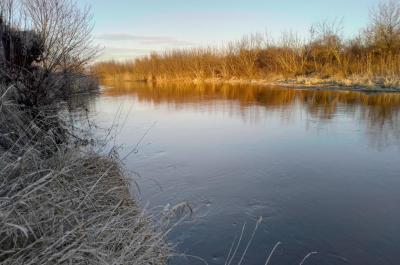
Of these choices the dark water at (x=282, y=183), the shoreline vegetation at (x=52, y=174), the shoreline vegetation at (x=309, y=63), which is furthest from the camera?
the shoreline vegetation at (x=309, y=63)

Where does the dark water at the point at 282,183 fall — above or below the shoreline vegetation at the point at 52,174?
below

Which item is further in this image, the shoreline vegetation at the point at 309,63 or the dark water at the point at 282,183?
the shoreline vegetation at the point at 309,63

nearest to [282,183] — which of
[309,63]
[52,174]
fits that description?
[52,174]

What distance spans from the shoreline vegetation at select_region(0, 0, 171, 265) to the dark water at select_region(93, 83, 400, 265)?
903 mm

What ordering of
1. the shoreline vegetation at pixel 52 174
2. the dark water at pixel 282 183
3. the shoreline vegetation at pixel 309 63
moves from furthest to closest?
the shoreline vegetation at pixel 309 63 < the dark water at pixel 282 183 < the shoreline vegetation at pixel 52 174

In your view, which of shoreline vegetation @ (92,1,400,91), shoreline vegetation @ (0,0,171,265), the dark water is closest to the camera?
shoreline vegetation @ (0,0,171,265)

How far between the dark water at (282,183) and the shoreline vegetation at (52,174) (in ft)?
2.96

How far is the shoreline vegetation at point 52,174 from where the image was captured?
7.38ft

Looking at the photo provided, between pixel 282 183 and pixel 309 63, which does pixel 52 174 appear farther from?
Result: pixel 309 63

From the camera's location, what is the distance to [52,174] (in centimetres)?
324

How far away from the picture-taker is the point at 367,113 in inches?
473

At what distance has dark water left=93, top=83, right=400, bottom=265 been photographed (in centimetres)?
395

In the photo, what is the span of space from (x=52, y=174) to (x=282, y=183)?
3.70 meters

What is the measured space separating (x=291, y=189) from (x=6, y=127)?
397 centimetres
